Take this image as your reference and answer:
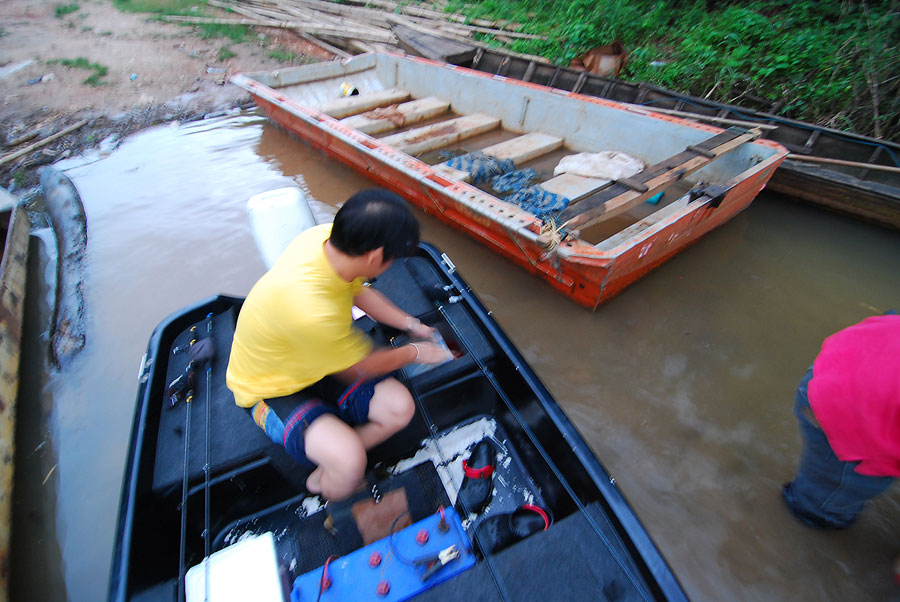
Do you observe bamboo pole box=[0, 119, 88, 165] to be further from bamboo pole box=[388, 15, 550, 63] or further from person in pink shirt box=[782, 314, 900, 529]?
person in pink shirt box=[782, 314, 900, 529]

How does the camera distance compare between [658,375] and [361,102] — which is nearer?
[658,375]

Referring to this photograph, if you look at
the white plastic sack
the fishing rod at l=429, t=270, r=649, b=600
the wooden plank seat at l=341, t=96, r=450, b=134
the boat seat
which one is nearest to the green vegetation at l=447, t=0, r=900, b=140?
the white plastic sack

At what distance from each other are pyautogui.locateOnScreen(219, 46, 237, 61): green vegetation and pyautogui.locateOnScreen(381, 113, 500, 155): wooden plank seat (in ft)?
20.4

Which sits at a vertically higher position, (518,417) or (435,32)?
(435,32)

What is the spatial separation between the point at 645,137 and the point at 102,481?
5.37m

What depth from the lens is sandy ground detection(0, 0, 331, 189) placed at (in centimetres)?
691

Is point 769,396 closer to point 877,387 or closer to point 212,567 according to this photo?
point 877,387

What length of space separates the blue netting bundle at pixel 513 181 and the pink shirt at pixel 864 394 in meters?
3.18

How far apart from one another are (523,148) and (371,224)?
12.8 ft

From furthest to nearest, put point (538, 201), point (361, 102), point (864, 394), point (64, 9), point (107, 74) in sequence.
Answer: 1. point (64, 9)
2. point (107, 74)
3. point (361, 102)
4. point (538, 201)
5. point (864, 394)

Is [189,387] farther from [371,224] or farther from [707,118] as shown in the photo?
[707,118]

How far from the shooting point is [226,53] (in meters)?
9.09

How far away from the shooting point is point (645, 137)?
441 centimetres

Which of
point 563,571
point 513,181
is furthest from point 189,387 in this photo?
point 513,181
